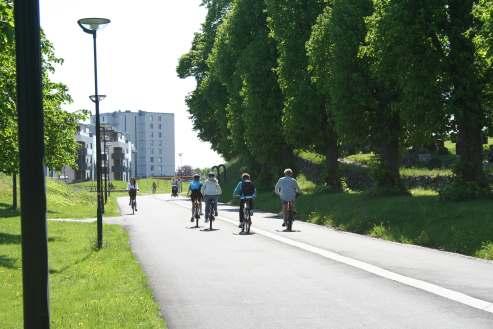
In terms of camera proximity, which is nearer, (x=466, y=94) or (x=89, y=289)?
(x=89, y=289)

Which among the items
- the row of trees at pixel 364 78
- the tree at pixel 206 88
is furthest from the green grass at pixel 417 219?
the tree at pixel 206 88

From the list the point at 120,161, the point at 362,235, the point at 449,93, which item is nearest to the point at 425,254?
the point at 362,235

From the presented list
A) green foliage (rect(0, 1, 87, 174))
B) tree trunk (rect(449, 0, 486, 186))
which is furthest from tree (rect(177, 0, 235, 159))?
A: tree trunk (rect(449, 0, 486, 186))

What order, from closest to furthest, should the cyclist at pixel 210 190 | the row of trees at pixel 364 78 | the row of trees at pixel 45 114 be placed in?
the row of trees at pixel 45 114
the row of trees at pixel 364 78
the cyclist at pixel 210 190

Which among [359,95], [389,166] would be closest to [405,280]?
[359,95]

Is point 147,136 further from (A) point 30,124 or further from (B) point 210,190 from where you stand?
(A) point 30,124

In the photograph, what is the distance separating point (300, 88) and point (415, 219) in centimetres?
1443

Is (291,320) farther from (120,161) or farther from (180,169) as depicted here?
(180,169)

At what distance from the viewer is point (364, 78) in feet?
83.2

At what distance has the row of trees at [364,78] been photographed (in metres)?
19.8

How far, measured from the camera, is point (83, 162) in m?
131

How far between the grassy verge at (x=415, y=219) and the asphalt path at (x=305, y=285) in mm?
770

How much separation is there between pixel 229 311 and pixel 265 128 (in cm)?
2930

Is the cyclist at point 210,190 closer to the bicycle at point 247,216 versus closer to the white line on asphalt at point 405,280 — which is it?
the bicycle at point 247,216
